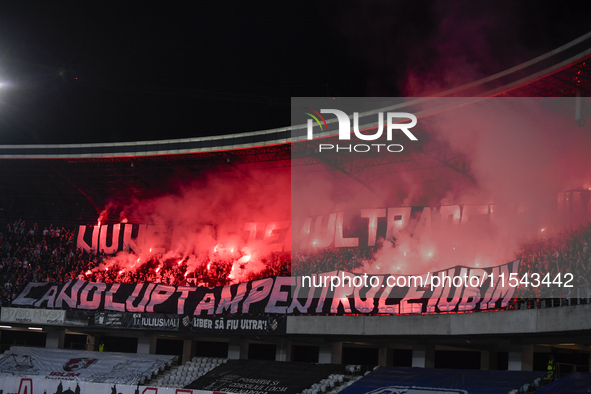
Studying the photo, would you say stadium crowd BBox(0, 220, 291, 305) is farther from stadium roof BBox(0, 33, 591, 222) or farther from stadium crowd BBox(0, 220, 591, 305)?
stadium roof BBox(0, 33, 591, 222)

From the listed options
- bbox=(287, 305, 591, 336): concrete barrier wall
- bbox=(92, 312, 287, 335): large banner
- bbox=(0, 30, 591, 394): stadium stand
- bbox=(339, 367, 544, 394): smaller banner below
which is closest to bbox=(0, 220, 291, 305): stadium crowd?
bbox=(0, 30, 591, 394): stadium stand

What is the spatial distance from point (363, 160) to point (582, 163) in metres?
12.7

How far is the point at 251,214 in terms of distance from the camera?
4300cm

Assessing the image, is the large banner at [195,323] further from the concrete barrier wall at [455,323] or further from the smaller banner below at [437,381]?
the smaller banner below at [437,381]

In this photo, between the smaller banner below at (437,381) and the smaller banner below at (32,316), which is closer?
the smaller banner below at (437,381)

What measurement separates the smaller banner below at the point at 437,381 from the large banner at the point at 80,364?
12.7 metres

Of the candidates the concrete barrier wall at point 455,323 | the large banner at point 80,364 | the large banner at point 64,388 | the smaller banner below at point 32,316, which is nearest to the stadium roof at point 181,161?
the concrete barrier wall at point 455,323

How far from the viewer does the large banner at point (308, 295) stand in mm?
23750

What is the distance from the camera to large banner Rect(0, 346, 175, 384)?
1246 inches

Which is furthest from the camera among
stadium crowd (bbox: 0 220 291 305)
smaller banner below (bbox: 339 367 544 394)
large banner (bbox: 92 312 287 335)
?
stadium crowd (bbox: 0 220 291 305)

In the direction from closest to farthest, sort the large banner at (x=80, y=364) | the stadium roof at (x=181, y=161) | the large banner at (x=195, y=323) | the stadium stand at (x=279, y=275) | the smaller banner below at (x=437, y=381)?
the smaller banner below at (x=437, y=381)
the stadium stand at (x=279, y=275)
the stadium roof at (x=181, y=161)
the large banner at (x=195, y=323)
the large banner at (x=80, y=364)

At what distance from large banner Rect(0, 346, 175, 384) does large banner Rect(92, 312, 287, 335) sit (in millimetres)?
2279

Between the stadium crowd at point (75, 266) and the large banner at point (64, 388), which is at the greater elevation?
the stadium crowd at point (75, 266)

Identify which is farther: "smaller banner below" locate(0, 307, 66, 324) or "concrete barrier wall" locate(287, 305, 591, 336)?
"smaller banner below" locate(0, 307, 66, 324)
